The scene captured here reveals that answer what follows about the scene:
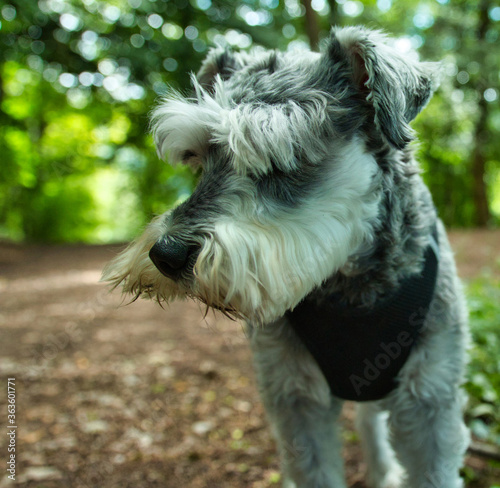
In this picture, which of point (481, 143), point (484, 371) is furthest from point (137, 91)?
point (481, 143)

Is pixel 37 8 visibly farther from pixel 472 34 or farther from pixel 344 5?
pixel 472 34

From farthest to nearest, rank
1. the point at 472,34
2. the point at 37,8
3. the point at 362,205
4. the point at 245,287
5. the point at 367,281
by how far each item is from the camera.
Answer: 1. the point at 472,34
2. the point at 37,8
3. the point at 367,281
4. the point at 362,205
5. the point at 245,287

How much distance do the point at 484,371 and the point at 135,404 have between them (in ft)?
9.82

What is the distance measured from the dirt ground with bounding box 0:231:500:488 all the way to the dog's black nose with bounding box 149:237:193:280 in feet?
3.03

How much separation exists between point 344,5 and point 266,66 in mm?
16346

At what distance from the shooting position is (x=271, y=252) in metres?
1.85

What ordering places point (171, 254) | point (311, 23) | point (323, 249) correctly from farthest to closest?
point (311, 23) < point (323, 249) < point (171, 254)

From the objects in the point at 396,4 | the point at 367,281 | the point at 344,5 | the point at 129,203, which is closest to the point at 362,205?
the point at 367,281

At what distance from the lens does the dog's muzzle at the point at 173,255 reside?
180 centimetres

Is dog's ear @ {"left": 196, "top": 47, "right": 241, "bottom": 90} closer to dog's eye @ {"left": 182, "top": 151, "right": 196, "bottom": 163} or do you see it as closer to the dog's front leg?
dog's eye @ {"left": 182, "top": 151, "right": 196, "bottom": 163}

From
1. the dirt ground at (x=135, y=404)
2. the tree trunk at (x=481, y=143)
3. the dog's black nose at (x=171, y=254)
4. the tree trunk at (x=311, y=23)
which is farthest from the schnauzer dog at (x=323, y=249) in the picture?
the tree trunk at (x=481, y=143)

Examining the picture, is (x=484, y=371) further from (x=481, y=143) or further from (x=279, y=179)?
(x=481, y=143)

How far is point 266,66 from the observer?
2295 mm

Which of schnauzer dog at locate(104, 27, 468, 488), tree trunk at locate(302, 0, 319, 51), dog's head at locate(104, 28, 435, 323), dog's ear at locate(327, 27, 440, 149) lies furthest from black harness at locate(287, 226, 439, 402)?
tree trunk at locate(302, 0, 319, 51)
